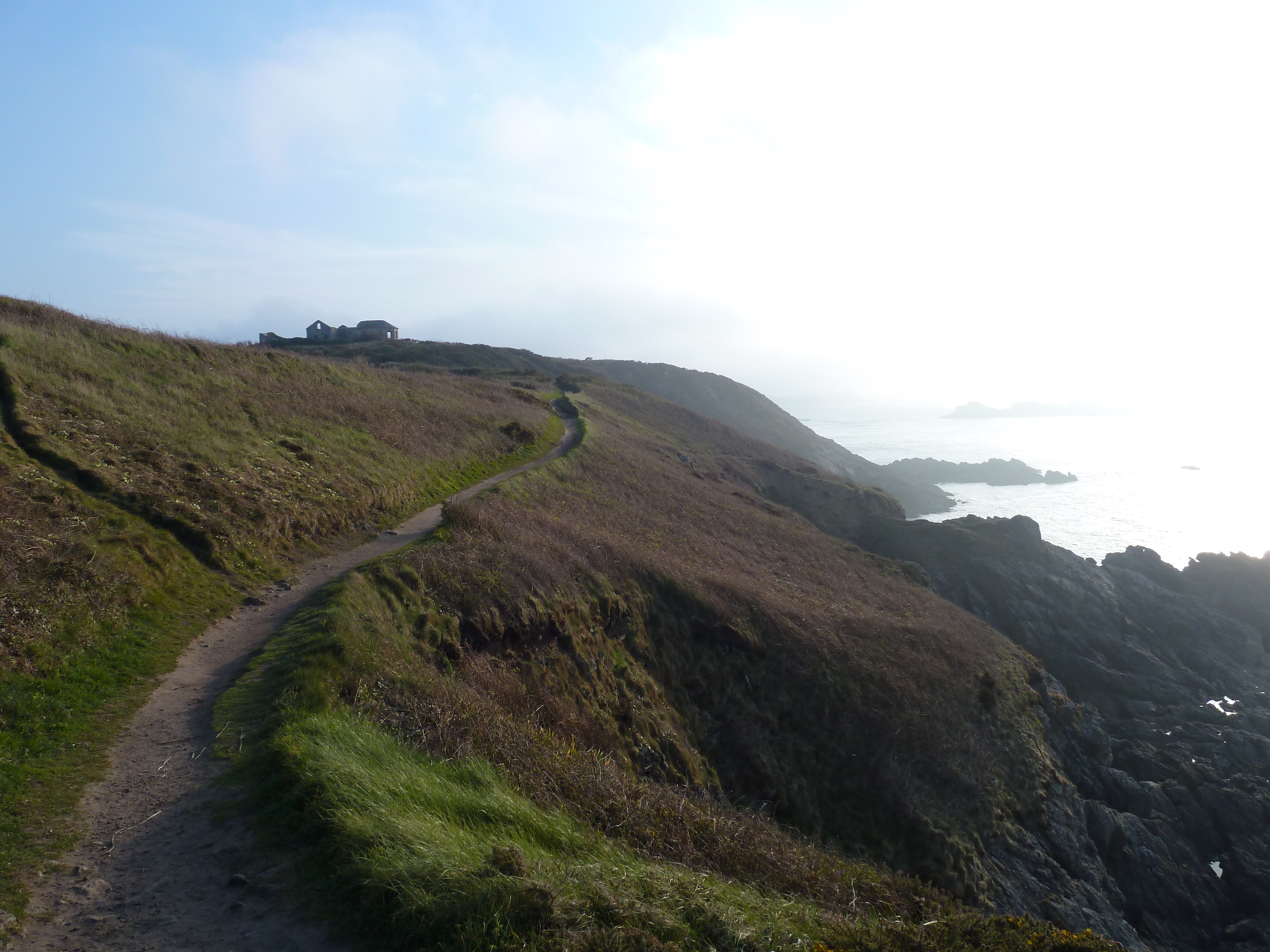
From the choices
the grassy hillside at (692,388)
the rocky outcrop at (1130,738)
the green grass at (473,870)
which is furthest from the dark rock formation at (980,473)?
the green grass at (473,870)

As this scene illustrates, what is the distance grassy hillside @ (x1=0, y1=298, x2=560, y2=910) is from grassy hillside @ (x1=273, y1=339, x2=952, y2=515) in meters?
38.3

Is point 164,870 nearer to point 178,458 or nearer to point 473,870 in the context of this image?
point 473,870

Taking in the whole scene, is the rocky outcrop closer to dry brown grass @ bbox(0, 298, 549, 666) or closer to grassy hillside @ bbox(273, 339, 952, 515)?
dry brown grass @ bbox(0, 298, 549, 666)

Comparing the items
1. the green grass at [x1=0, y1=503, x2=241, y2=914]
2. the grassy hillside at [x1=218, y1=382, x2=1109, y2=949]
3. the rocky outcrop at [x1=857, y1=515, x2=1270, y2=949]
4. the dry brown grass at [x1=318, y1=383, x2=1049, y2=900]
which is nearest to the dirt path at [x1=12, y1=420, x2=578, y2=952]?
the green grass at [x1=0, y1=503, x2=241, y2=914]

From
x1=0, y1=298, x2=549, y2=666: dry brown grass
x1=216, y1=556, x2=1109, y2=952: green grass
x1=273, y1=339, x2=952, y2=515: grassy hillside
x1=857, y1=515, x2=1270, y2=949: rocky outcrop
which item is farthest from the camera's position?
x1=273, y1=339, x2=952, y2=515: grassy hillside

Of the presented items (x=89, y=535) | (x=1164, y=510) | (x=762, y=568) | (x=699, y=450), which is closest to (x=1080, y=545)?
(x=1164, y=510)

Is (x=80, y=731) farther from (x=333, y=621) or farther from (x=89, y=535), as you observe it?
(x=89, y=535)

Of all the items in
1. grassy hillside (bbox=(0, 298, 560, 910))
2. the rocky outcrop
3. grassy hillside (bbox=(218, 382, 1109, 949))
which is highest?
grassy hillside (bbox=(0, 298, 560, 910))

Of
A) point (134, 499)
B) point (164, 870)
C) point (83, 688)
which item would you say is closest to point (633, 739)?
point (83, 688)

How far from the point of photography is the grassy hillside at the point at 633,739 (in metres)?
5.86

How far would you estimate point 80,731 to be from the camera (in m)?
8.21

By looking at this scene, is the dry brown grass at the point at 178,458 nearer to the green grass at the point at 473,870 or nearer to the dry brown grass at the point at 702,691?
the dry brown grass at the point at 702,691

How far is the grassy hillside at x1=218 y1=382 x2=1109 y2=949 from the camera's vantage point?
5.86 metres

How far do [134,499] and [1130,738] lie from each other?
1341 inches
